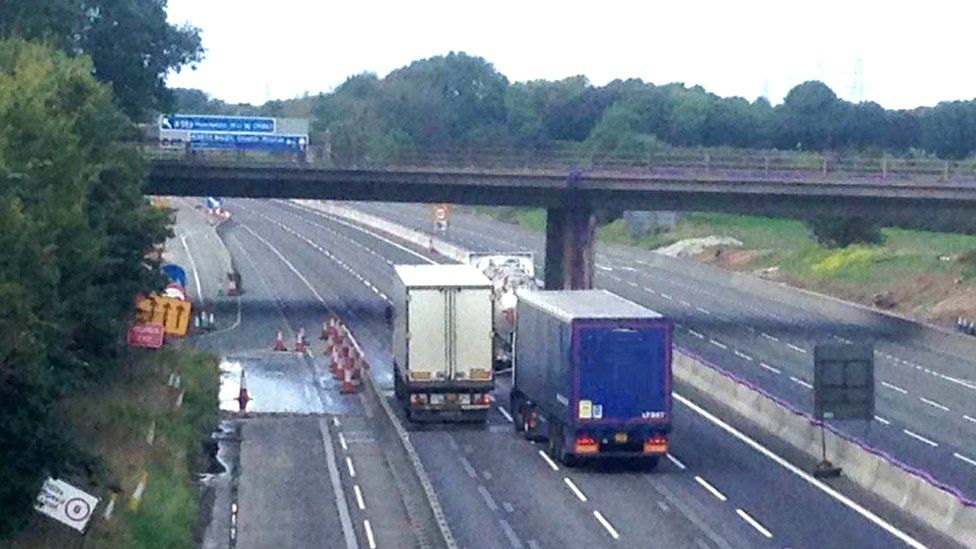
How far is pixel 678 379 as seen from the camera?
54.4 meters

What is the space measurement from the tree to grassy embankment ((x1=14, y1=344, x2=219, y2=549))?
113 feet

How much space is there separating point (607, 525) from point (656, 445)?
570cm

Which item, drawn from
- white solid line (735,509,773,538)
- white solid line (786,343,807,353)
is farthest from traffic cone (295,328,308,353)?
white solid line (735,509,773,538)

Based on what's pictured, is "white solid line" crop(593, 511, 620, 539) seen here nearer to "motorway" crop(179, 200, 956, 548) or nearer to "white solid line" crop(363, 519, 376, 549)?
"motorway" crop(179, 200, 956, 548)

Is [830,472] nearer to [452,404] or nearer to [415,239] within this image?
[452,404]

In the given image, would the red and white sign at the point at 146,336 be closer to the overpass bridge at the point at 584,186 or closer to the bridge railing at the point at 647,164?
the bridge railing at the point at 647,164

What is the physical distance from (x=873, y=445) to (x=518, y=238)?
94.1 meters

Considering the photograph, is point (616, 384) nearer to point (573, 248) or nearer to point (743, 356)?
point (743, 356)

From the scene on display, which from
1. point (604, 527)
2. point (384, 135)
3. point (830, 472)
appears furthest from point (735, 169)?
point (384, 135)

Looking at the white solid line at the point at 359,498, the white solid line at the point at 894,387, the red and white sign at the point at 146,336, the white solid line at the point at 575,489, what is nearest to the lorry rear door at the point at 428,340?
the white solid line at the point at 575,489

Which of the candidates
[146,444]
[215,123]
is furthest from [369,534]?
[215,123]

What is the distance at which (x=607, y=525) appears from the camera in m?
31.9

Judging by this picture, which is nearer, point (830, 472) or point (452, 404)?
point (830, 472)

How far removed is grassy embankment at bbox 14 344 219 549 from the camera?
27219 mm
